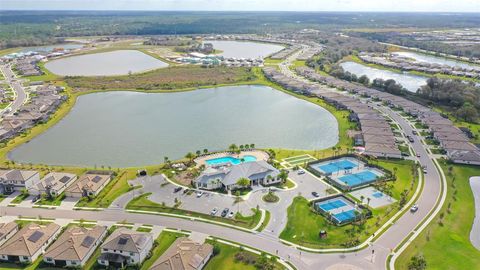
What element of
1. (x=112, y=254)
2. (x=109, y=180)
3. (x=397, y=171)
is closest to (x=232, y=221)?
(x=112, y=254)

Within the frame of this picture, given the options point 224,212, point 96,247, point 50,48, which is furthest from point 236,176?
point 50,48

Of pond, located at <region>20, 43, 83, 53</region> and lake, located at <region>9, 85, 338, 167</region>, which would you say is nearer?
lake, located at <region>9, 85, 338, 167</region>

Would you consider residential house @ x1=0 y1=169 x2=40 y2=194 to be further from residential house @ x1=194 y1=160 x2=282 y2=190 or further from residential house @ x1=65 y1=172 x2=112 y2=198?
residential house @ x1=194 y1=160 x2=282 y2=190

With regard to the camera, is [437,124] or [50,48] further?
[50,48]

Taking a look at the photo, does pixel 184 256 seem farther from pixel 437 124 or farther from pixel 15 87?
pixel 15 87

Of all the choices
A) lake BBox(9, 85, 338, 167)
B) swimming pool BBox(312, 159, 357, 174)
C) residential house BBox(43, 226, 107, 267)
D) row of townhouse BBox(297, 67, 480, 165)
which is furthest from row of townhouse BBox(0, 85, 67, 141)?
row of townhouse BBox(297, 67, 480, 165)

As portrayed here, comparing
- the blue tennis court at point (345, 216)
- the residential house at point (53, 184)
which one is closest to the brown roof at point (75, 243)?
the residential house at point (53, 184)

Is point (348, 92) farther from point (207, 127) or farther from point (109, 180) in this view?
point (109, 180)
